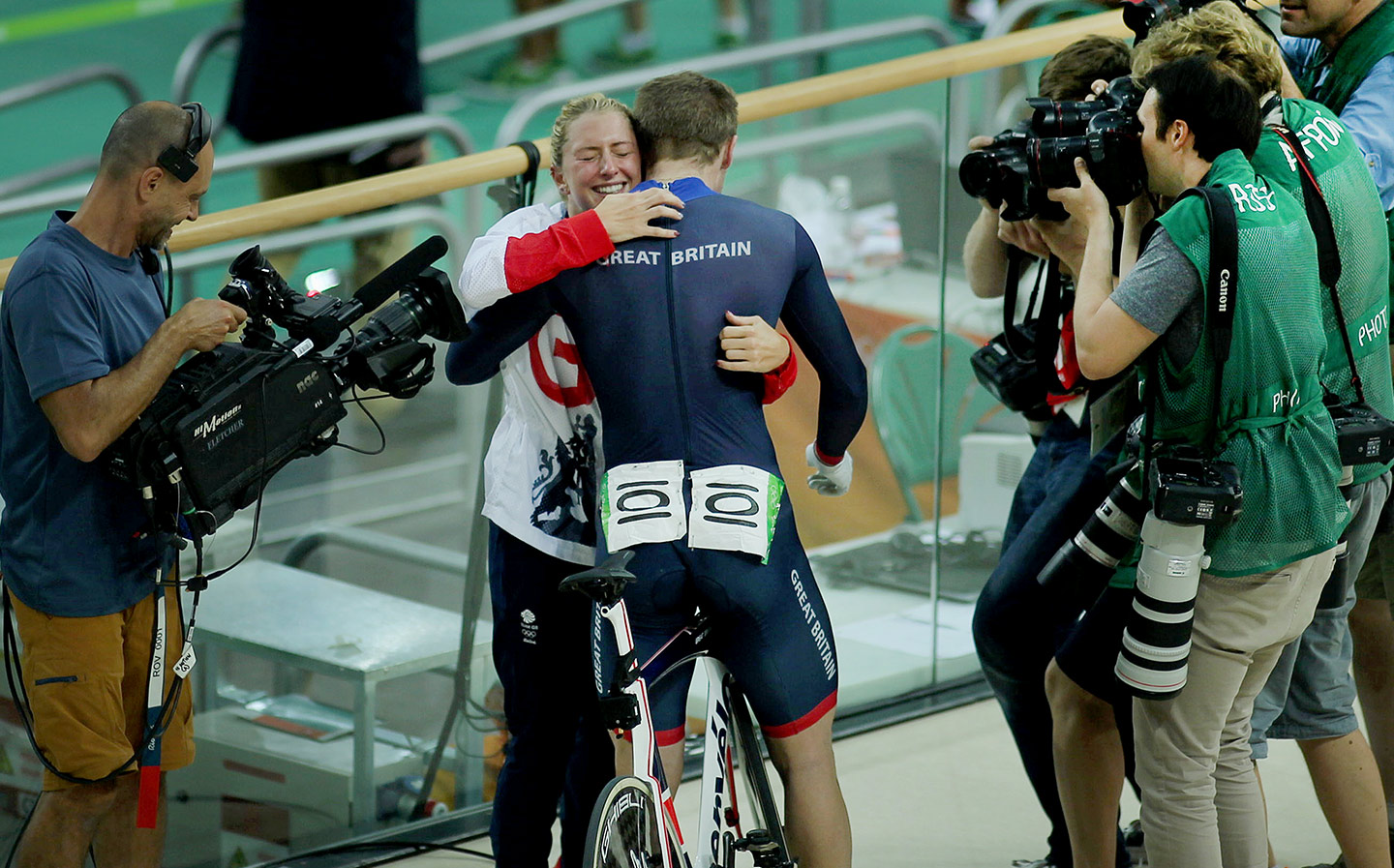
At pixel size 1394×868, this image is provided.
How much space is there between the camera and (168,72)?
11766 millimetres

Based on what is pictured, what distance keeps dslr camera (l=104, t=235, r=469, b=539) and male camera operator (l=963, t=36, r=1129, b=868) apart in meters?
1.15

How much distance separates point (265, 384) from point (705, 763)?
0.98 metres

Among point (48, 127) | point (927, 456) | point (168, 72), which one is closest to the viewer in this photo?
point (927, 456)

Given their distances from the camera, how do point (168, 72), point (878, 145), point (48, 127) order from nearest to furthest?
1. point (878, 145)
2. point (48, 127)
3. point (168, 72)

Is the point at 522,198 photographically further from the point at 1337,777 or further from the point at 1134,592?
the point at 1337,777

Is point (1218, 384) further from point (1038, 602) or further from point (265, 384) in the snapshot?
point (265, 384)

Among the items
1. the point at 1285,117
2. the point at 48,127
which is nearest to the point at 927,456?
Answer: the point at 1285,117

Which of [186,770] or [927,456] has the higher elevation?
[927,456]

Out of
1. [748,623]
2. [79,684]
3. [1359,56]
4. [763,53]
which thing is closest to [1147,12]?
[1359,56]

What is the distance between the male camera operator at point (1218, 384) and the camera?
2701mm

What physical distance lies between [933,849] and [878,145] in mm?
2217

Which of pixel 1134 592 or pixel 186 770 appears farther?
pixel 186 770

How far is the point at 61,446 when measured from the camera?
282 cm

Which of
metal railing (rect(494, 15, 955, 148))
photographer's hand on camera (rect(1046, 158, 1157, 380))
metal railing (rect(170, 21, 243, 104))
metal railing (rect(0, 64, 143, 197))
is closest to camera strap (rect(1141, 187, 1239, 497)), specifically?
photographer's hand on camera (rect(1046, 158, 1157, 380))
